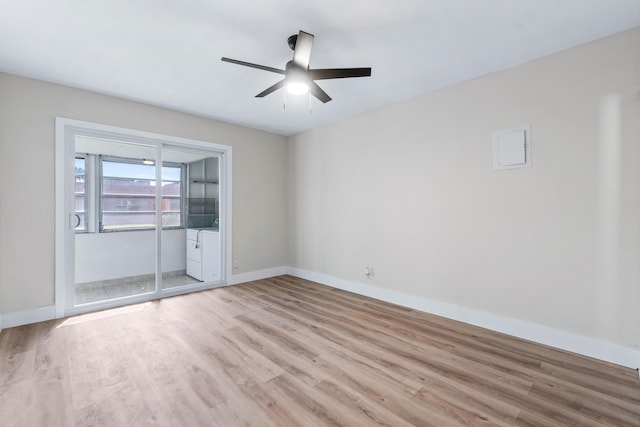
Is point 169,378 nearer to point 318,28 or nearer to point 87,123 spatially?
point 318,28

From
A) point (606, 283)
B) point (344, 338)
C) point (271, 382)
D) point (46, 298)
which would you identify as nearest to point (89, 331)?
point (46, 298)

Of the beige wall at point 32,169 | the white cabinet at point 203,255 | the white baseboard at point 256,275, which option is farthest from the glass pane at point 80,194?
the white baseboard at point 256,275

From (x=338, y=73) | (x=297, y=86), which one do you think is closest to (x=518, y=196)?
(x=338, y=73)

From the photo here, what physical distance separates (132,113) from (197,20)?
7.39ft

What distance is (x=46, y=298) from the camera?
3266mm

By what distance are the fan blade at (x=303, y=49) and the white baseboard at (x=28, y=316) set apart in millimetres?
3849

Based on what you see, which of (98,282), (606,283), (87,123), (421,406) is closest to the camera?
(421,406)

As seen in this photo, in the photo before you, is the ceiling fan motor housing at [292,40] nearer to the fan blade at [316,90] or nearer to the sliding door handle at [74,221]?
the fan blade at [316,90]

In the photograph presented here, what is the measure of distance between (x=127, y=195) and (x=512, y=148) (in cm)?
480

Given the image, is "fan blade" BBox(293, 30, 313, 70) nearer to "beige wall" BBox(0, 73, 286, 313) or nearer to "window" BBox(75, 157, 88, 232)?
"beige wall" BBox(0, 73, 286, 313)

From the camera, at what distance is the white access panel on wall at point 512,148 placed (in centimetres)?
285

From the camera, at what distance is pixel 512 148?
9.57 feet

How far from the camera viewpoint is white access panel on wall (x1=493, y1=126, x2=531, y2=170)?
9.34 ft

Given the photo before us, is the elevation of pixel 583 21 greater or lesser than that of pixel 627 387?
greater
